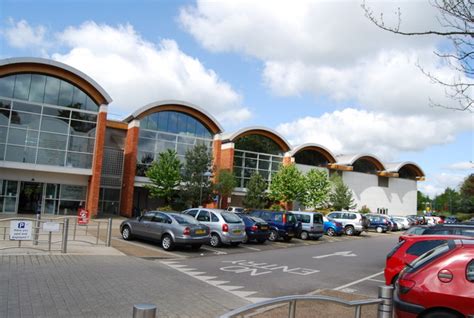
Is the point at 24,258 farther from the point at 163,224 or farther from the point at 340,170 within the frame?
the point at 340,170

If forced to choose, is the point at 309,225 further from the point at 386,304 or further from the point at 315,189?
the point at 386,304

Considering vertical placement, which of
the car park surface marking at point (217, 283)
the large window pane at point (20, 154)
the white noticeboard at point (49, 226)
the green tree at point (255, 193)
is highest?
the large window pane at point (20, 154)

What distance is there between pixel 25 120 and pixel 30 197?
17.7 ft

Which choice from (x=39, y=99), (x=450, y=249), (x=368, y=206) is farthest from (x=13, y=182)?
(x=368, y=206)

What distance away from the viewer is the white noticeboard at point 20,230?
12.7 metres

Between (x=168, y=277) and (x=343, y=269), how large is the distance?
6.59 m

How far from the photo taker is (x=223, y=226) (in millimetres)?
18516

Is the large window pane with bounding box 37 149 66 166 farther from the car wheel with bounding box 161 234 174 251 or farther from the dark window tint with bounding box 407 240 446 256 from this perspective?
the dark window tint with bounding box 407 240 446 256

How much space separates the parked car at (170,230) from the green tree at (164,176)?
1474 centimetres

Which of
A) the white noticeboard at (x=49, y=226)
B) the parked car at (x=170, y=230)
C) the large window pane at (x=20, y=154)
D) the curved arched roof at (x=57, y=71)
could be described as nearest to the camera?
the white noticeboard at (x=49, y=226)

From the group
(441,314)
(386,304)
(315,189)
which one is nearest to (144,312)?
(386,304)

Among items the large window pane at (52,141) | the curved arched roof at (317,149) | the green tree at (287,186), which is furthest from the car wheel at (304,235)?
the curved arched roof at (317,149)

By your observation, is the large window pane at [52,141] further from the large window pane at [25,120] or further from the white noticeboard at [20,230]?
the white noticeboard at [20,230]

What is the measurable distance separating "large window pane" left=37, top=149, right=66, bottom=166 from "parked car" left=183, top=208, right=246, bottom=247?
50.3 ft
